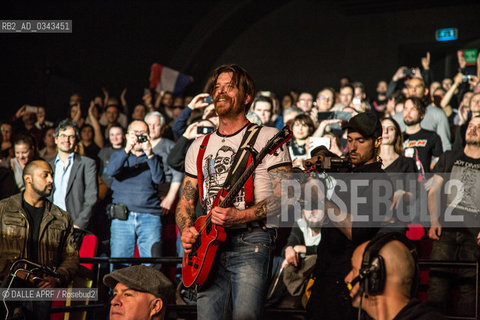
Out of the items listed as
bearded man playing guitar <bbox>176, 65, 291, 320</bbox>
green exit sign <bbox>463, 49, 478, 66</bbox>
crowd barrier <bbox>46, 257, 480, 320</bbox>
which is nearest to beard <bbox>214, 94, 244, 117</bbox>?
bearded man playing guitar <bbox>176, 65, 291, 320</bbox>

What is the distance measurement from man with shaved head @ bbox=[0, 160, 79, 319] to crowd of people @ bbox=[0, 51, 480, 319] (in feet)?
0.08

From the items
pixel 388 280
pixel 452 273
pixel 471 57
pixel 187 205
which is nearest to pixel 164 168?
pixel 452 273

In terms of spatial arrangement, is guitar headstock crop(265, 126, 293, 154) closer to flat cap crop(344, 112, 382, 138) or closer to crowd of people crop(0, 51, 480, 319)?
crowd of people crop(0, 51, 480, 319)

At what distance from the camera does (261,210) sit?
3.96 metres

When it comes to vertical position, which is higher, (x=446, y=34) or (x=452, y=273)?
(x=446, y=34)

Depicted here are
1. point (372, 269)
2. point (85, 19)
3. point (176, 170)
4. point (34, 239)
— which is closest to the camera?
point (372, 269)

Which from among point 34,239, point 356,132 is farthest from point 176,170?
point 356,132

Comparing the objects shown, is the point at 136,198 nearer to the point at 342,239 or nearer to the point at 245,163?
the point at 342,239

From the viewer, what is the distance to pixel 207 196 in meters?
4.17

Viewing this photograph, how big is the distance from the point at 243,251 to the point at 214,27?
45.3ft

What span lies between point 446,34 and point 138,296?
46.7ft

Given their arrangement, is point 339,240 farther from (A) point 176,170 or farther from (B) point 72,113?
(B) point 72,113

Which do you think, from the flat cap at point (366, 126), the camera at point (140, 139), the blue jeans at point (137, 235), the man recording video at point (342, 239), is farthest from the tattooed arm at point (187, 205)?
the camera at point (140, 139)

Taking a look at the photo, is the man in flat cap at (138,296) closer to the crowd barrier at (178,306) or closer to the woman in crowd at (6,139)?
the crowd barrier at (178,306)
